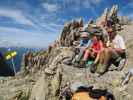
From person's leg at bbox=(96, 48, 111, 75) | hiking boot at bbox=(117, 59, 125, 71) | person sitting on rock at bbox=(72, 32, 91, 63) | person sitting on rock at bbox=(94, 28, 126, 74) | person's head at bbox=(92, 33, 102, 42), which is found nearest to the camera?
person's leg at bbox=(96, 48, 111, 75)

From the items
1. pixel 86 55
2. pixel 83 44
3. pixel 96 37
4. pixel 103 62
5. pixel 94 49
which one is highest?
pixel 96 37

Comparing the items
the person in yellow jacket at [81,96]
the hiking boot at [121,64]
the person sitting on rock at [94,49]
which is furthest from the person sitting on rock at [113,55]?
the person in yellow jacket at [81,96]

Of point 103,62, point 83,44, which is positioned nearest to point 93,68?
point 103,62

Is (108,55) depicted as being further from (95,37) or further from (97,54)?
(95,37)

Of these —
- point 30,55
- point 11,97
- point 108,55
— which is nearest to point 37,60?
point 30,55

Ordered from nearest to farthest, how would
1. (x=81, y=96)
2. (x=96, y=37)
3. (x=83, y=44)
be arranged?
(x=81, y=96), (x=96, y=37), (x=83, y=44)

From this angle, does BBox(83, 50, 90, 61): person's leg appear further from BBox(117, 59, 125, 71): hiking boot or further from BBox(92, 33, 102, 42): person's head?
BBox(117, 59, 125, 71): hiking boot

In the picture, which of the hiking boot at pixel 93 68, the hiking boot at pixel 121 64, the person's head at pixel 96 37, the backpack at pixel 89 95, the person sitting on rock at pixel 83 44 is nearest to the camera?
the backpack at pixel 89 95

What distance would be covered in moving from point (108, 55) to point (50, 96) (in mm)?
4233

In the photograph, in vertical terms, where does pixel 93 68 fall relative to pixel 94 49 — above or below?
below

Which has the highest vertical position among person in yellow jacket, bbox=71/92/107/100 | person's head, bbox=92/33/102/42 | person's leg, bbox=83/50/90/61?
person's head, bbox=92/33/102/42

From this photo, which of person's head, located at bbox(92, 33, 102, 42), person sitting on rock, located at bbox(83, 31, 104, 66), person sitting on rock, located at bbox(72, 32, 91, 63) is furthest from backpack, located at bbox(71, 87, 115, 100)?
person's head, located at bbox(92, 33, 102, 42)

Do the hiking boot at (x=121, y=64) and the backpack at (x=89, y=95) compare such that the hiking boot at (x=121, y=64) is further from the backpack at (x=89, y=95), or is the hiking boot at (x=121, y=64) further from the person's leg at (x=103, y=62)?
the backpack at (x=89, y=95)

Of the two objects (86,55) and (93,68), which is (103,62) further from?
(86,55)
